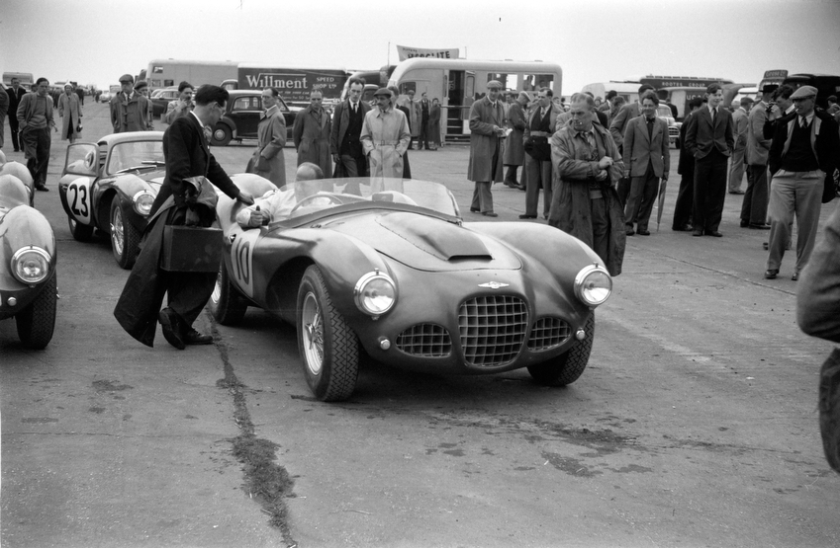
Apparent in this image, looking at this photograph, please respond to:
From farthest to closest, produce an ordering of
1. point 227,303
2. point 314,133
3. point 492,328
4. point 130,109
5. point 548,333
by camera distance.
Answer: point 130,109, point 314,133, point 227,303, point 548,333, point 492,328

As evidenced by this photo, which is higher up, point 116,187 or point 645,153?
point 645,153

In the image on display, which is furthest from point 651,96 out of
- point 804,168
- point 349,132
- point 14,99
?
point 14,99

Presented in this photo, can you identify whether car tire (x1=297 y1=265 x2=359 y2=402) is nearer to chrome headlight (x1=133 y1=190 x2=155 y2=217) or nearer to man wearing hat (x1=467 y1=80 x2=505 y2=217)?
chrome headlight (x1=133 y1=190 x2=155 y2=217)

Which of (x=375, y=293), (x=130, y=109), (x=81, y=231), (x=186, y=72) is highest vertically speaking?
(x=186, y=72)

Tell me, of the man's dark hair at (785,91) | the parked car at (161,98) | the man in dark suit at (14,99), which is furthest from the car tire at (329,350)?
the parked car at (161,98)

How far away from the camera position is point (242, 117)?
31.7 metres

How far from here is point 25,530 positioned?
3.45 metres

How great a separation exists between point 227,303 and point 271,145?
524cm

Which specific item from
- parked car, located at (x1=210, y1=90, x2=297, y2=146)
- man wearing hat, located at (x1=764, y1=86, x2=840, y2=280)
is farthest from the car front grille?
parked car, located at (x1=210, y1=90, x2=297, y2=146)

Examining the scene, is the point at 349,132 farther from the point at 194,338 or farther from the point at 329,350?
the point at 329,350

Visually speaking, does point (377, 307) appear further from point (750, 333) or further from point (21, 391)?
point (750, 333)

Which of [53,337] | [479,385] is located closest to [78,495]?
[479,385]

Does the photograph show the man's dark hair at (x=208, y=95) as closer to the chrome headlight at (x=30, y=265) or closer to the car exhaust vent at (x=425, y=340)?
the chrome headlight at (x=30, y=265)

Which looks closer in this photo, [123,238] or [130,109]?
[123,238]
